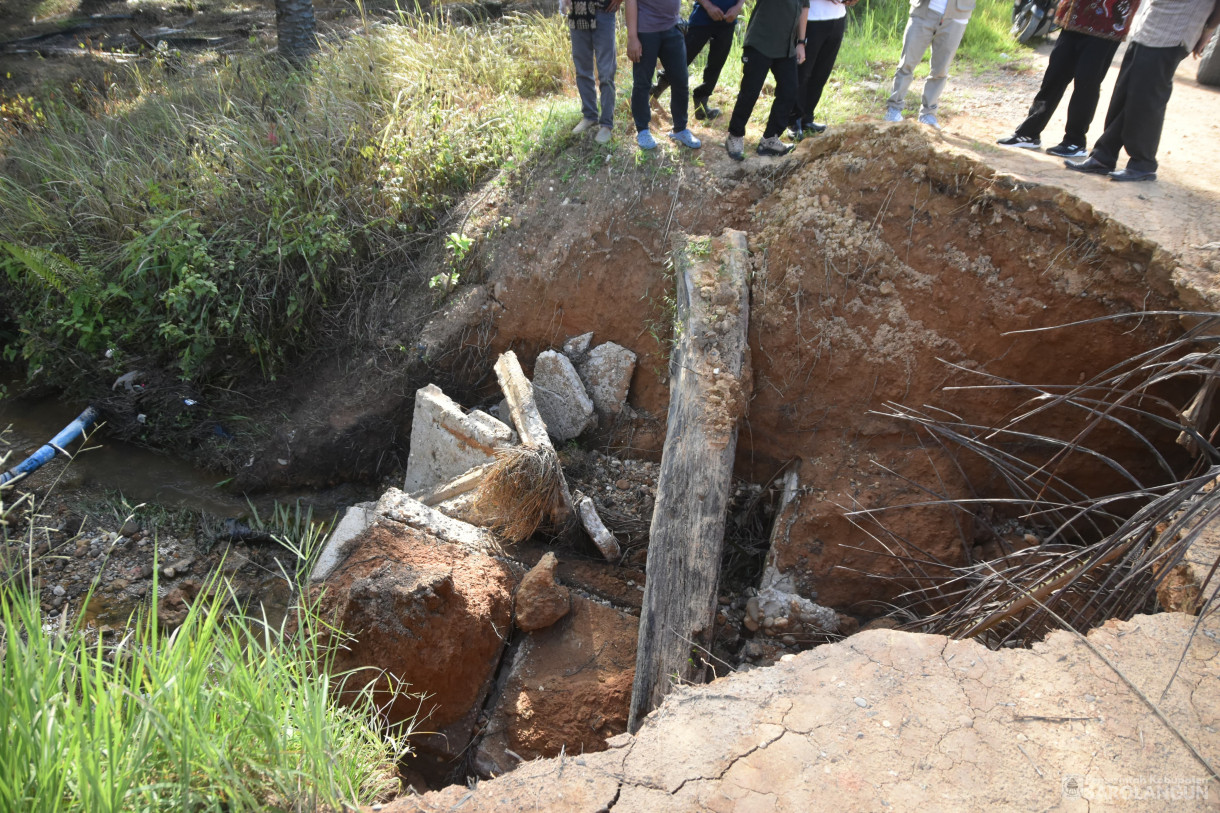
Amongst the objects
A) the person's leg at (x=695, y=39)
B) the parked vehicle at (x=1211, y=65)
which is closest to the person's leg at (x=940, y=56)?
the person's leg at (x=695, y=39)

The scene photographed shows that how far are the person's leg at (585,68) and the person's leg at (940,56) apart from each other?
234 cm

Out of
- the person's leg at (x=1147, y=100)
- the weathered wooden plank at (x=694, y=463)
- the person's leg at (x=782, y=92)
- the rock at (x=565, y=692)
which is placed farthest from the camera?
the person's leg at (x=782, y=92)

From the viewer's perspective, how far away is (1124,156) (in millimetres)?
4434

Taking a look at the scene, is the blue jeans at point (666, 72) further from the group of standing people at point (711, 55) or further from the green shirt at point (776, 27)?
the green shirt at point (776, 27)

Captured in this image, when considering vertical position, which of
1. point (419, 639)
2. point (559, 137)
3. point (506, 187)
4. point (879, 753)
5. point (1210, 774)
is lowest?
point (419, 639)

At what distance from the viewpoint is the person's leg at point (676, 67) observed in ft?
14.0

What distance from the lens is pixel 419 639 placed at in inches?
124

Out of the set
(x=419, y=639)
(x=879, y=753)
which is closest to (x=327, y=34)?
(x=419, y=639)

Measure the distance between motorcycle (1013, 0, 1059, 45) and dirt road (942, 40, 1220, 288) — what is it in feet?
2.43

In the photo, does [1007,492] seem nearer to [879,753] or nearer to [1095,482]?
[1095,482]

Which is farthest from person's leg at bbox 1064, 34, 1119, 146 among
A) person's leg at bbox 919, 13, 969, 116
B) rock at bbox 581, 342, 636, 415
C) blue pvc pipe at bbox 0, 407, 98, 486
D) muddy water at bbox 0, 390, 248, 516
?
blue pvc pipe at bbox 0, 407, 98, 486

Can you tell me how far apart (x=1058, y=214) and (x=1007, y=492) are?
1.55m

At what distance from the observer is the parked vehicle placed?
5.75 m

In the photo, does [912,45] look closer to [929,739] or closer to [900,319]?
[900,319]
